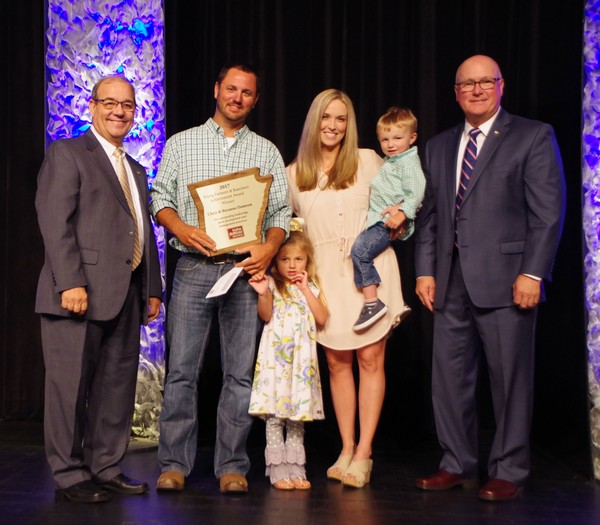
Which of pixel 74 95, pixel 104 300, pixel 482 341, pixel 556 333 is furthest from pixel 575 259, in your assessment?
pixel 74 95

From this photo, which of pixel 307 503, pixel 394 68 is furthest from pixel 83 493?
pixel 394 68

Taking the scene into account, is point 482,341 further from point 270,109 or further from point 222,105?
point 270,109

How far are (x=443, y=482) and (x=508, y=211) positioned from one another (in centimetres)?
121

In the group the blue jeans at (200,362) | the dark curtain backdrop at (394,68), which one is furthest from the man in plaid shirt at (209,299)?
the dark curtain backdrop at (394,68)

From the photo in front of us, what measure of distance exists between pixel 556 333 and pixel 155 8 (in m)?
2.78

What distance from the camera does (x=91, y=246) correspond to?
3.37 m

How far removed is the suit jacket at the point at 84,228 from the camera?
10.7 feet

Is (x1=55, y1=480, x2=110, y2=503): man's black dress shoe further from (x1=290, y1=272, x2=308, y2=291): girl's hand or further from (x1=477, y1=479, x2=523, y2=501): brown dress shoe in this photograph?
(x1=477, y1=479, x2=523, y2=501): brown dress shoe

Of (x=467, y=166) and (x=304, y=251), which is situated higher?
(x=467, y=166)

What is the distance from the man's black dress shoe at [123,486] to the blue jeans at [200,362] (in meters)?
0.14

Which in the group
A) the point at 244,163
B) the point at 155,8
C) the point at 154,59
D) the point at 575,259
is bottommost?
the point at 575,259

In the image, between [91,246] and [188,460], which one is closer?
[91,246]

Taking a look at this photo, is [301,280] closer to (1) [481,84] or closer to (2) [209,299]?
(2) [209,299]

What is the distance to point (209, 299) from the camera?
3.58 meters
